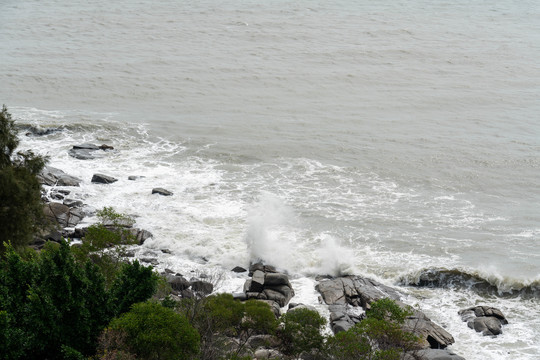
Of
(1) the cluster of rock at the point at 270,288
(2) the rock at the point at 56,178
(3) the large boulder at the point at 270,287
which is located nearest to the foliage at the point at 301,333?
(1) the cluster of rock at the point at 270,288

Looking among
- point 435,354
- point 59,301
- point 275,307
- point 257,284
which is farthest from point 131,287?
point 435,354

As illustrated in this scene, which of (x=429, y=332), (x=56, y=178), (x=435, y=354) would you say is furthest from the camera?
(x=56, y=178)

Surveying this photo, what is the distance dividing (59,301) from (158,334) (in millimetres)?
4952

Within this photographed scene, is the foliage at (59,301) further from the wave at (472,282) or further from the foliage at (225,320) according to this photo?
the wave at (472,282)

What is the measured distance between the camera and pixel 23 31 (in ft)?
289

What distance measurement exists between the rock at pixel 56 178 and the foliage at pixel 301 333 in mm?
24259

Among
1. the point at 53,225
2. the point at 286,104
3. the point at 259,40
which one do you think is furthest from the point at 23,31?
the point at 53,225

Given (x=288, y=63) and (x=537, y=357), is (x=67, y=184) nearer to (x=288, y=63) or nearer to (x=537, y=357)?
(x=537, y=357)

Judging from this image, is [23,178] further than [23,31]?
No

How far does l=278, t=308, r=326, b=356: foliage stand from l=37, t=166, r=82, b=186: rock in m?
24.3

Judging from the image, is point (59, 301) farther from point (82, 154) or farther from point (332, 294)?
point (82, 154)

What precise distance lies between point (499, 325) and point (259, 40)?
6077cm

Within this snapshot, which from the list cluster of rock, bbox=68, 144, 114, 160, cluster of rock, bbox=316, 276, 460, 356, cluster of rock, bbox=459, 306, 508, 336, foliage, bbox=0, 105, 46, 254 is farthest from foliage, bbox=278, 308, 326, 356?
cluster of rock, bbox=68, 144, 114, 160

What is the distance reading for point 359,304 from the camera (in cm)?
3459
